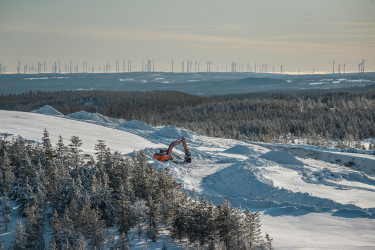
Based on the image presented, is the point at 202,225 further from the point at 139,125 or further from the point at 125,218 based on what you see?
the point at 139,125

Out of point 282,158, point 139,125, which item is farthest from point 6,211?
point 139,125

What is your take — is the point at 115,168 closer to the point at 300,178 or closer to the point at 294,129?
the point at 300,178

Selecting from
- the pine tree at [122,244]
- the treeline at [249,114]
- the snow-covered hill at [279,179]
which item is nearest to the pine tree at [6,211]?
the pine tree at [122,244]

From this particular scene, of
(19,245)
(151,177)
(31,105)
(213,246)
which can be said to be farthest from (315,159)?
(31,105)

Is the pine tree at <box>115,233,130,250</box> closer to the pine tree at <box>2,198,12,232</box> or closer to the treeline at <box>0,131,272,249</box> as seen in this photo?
the treeline at <box>0,131,272,249</box>

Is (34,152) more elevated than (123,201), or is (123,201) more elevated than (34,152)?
(34,152)

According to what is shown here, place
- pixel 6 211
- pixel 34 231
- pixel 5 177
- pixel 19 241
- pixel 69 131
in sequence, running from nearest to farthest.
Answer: pixel 19 241 < pixel 34 231 < pixel 6 211 < pixel 5 177 < pixel 69 131

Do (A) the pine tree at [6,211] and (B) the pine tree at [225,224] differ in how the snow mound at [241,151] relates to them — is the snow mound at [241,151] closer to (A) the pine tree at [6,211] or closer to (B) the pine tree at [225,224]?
(B) the pine tree at [225,224]

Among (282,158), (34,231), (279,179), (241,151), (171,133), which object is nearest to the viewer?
(34,231)
